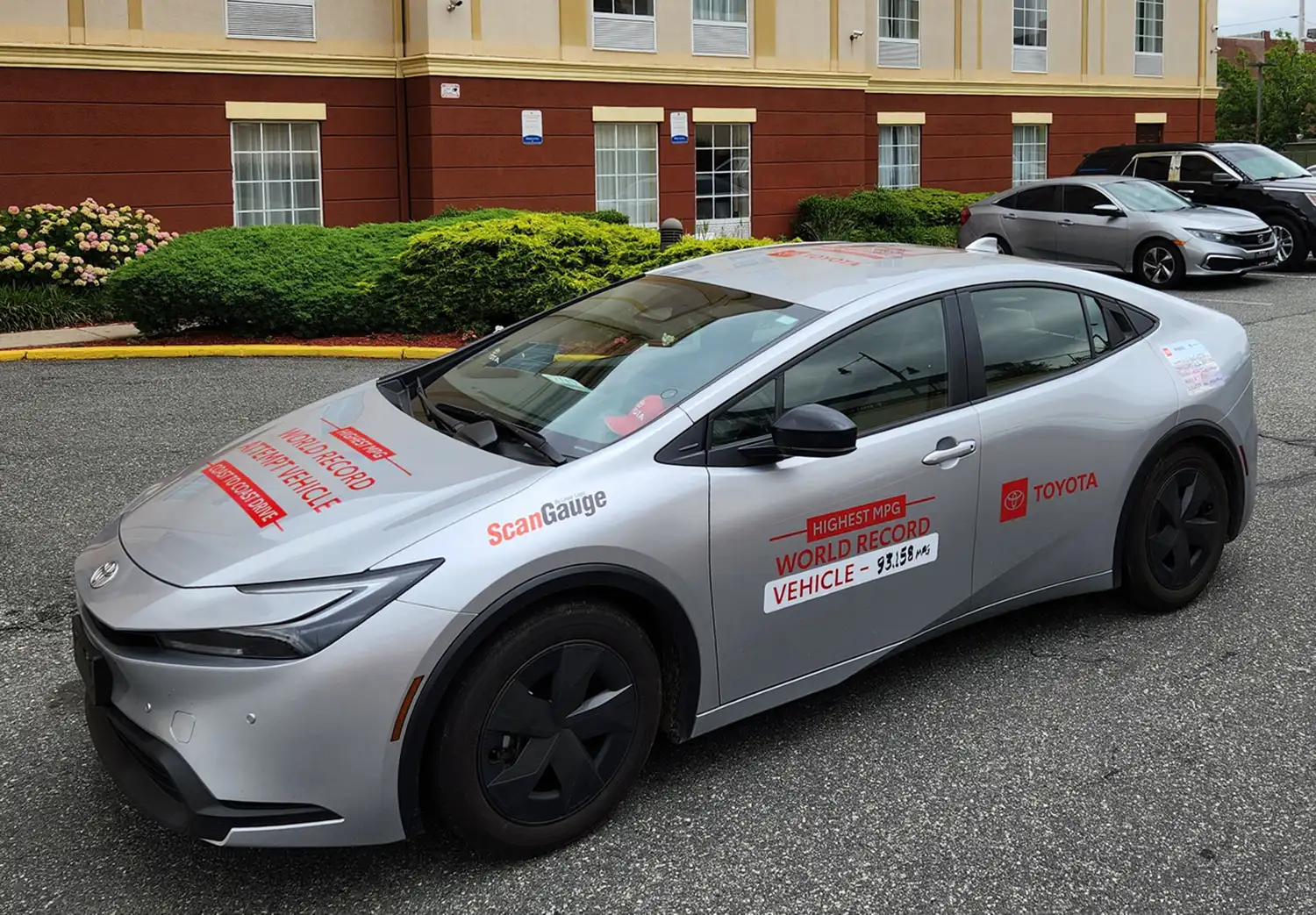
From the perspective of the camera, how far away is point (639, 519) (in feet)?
11.5

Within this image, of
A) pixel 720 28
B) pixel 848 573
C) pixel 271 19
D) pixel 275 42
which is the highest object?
pixel 720 28

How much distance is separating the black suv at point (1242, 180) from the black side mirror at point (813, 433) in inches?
662

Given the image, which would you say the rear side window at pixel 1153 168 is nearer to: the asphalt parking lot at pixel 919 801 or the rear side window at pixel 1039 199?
the rear side window at pixel 1039 199

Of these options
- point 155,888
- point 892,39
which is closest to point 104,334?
point 155,888

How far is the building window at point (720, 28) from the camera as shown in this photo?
67.2 feet

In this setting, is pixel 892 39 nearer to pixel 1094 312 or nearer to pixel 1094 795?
pixel 1094 312

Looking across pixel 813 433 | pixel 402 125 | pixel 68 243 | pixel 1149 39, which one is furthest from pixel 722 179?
pixel 813 433

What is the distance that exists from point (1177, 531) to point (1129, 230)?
12548 mm

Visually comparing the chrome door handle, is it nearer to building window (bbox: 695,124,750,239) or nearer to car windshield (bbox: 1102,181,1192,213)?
car windshield (bbox: 1102,181,1192,213)

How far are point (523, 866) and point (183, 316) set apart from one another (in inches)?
393

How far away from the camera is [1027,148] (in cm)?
2636

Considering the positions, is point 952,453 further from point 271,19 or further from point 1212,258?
point 271,19

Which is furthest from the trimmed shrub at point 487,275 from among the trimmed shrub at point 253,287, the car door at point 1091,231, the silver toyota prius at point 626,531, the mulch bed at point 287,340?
the silver toyota prius at point 626,531

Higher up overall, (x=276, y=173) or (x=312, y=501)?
(x=276, y=173)
